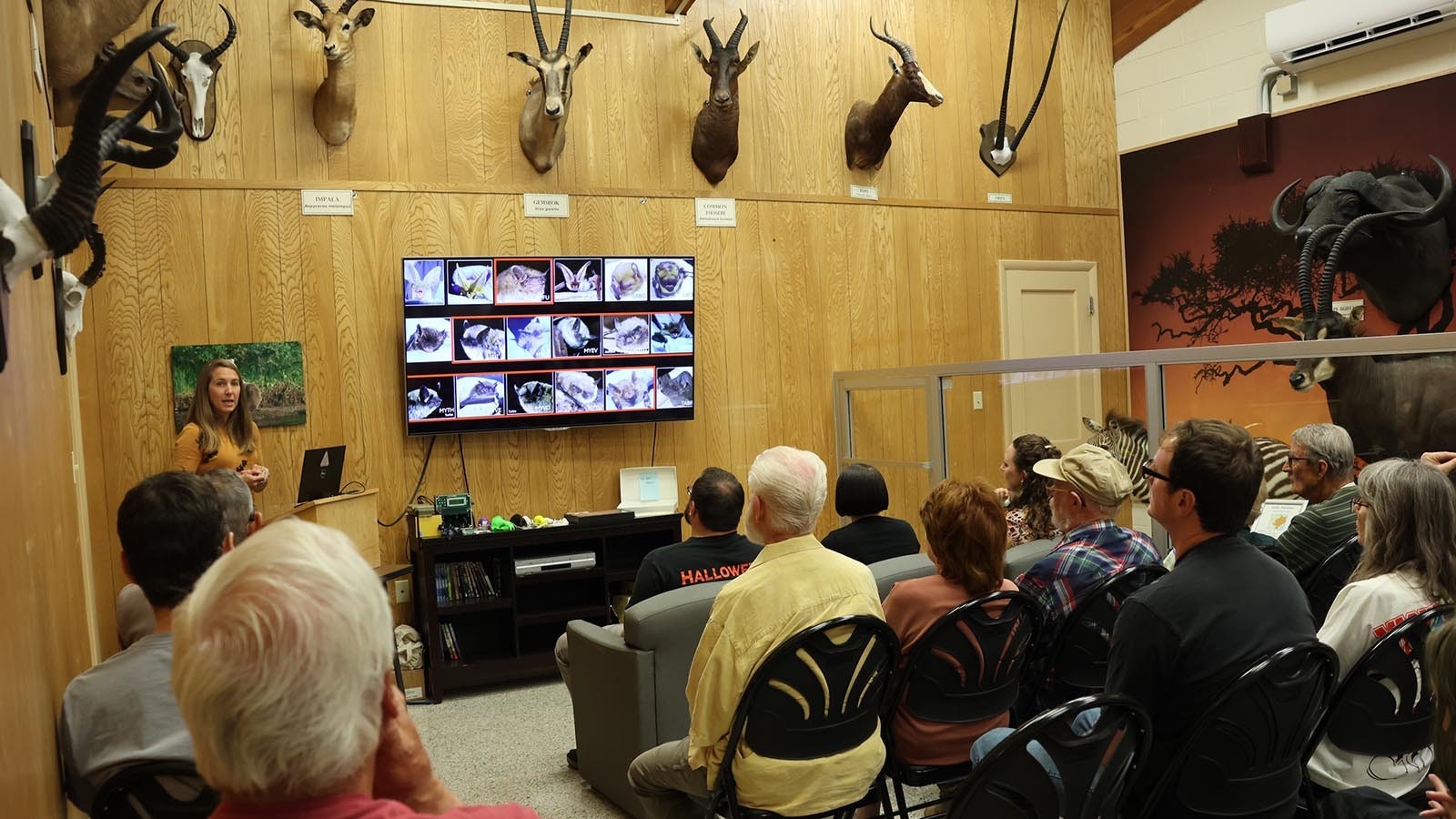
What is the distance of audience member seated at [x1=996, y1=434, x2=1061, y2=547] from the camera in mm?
3980

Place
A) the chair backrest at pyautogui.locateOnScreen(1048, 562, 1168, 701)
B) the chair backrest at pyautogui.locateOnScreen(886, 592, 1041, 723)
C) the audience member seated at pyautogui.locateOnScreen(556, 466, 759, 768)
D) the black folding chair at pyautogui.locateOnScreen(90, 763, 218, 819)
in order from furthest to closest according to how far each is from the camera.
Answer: the audience member seated at pyautogui.locateOnScreen(556, 466, 759, 768)
the chair backrest at pyautogui.locateOnScreen(1048, 562, 1168, 701)
the chair backrest at pyautogui.locateOnScreen(886, 592, 1041, 723)
the black folding chair at pyautogui.locateOnScreen(90, 763, 218, 819)

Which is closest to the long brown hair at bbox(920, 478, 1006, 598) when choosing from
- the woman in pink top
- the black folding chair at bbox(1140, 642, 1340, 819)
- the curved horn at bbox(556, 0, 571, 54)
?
the woman in pink top

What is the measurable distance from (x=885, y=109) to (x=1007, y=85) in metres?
1.15

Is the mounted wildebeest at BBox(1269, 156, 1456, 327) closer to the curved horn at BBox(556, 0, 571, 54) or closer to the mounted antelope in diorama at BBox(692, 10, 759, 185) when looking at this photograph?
the mounted antelope in diorama at BBox(692, 10, 759, 185)

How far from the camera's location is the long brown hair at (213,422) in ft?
15.9

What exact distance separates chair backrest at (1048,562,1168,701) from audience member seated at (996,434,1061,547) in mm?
1031

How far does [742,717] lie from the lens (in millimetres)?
2367

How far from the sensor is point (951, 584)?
2.72 metres

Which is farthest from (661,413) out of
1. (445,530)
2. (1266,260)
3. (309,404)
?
(1266,260)

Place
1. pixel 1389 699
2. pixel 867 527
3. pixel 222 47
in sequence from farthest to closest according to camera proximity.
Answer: pixel 222 47, pixel 867 527, pixel 1389 699

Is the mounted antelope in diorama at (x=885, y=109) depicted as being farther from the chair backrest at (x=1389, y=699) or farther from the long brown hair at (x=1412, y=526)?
the chair backrest at (x=1389, y=699)

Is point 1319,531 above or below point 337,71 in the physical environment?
below

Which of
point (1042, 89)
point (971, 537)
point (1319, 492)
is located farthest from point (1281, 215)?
point (971, 537)

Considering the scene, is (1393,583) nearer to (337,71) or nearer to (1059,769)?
(1059,769)
